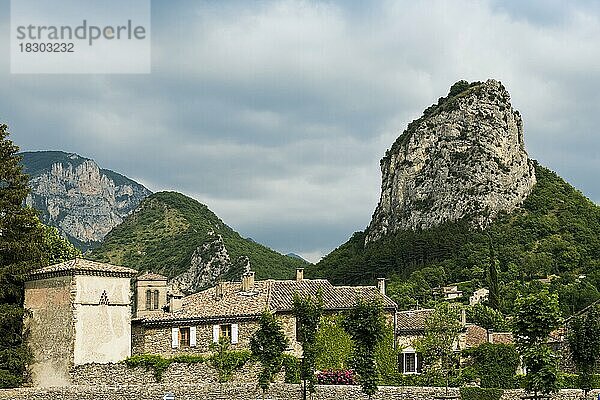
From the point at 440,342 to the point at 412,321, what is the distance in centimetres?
523

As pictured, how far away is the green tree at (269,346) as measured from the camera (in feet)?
129

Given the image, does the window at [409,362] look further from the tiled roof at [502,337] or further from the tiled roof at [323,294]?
the tiled roof at [502,337]

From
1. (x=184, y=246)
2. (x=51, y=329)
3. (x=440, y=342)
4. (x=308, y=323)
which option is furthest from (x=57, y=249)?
(x=184, y=246)

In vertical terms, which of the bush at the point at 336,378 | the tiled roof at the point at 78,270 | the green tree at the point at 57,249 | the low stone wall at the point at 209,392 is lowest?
the low stone wall at the point at 209,392

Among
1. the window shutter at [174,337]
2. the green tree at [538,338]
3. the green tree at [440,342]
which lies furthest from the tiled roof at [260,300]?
the green tree at [538,338]

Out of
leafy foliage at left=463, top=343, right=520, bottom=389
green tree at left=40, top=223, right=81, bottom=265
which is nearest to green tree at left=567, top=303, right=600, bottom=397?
leafy foliage at left=463, top=343, right=520, bottom=389

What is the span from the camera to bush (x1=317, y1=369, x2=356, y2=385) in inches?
1580

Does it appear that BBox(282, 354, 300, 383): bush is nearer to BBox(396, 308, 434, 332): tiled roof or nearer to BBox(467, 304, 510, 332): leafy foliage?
BBox(396, 308, 434, 332): tiled roof

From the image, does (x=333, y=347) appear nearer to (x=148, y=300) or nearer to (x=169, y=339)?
(x=169, y=339)

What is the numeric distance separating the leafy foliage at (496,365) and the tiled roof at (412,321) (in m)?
4.37

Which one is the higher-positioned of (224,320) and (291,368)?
(224,320)

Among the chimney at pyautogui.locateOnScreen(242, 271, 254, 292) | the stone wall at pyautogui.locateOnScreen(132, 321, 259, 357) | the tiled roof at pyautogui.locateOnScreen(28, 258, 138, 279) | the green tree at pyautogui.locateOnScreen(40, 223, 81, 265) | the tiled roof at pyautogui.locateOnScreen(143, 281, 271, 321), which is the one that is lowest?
the stone wall at pyautogui.locateOnScreen(132, 321, 259, 357)

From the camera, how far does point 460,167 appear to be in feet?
429

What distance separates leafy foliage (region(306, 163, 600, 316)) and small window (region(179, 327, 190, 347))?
156ft
